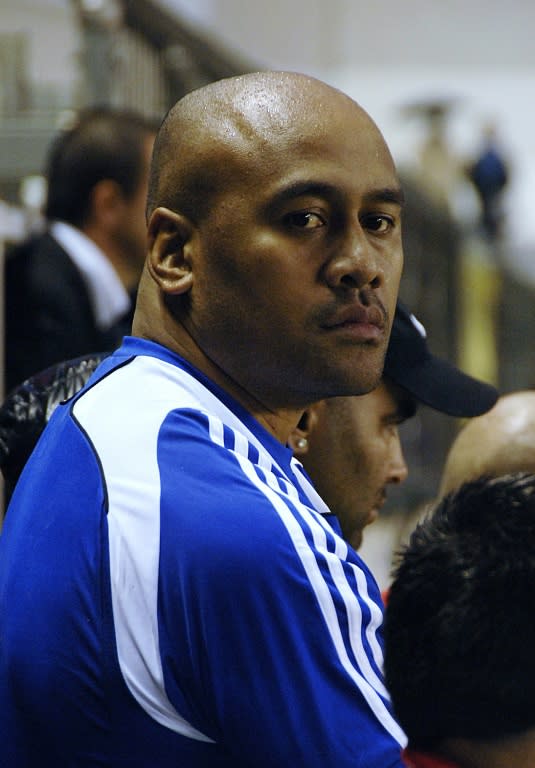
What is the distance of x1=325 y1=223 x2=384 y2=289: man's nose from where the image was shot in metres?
1.70

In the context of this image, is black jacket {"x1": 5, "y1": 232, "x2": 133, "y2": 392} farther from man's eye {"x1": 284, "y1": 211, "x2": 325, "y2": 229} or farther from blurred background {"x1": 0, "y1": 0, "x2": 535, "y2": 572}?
man's eye {"x1": 284, "y1": 211, "x2": 325, "y2": 229}

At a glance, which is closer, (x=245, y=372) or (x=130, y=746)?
(x=130, y=746)

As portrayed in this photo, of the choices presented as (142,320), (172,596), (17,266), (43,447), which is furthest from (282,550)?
(17,266)

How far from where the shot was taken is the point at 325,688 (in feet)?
4.68

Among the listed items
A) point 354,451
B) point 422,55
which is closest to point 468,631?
point 354,451

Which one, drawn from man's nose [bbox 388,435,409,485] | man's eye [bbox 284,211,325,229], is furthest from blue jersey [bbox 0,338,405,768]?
man's nose [bbox 388,435,409,485]

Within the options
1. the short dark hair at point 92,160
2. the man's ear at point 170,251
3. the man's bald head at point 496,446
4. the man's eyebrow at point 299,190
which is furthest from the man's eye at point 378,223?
the short dark hair at point 92,160

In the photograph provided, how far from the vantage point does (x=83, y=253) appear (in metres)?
4.04

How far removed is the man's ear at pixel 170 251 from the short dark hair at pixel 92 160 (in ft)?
7.99

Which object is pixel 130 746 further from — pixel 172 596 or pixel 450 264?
pixel 450 264

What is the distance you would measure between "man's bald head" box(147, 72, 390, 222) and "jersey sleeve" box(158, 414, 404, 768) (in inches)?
17.5

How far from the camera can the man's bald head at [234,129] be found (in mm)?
1688

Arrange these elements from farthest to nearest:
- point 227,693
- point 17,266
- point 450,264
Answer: point 450,264 → point 17,266 → point 227,693

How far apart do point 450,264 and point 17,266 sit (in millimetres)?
7287
